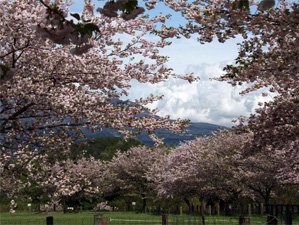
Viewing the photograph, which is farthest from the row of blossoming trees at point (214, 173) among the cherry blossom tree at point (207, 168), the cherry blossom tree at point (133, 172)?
the cherry blossom tree at point (133, 172)

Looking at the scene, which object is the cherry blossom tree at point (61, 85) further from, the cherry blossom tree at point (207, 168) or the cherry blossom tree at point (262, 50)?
the cherry blossom tree at point (207, 168)

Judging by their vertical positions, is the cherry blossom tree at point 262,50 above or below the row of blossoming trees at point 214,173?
above

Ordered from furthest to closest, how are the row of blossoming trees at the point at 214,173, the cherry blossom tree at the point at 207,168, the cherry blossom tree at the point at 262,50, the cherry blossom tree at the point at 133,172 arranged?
the cherry blossom tree at the point at 133,172 → the cherry blossom tree at the point at 207,168 → the row of blossoming trees at the point at 214,173 → the cherry blossom tree at the point at 262,50

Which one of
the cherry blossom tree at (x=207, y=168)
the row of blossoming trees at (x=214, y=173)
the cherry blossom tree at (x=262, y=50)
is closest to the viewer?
the cherry blossom tree at (x=262, y=50)

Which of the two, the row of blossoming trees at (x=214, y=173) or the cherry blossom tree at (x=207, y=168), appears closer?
the row of blossoming trees at (x=214, y=173)

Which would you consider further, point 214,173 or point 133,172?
point 133,172

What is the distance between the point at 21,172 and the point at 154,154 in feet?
157

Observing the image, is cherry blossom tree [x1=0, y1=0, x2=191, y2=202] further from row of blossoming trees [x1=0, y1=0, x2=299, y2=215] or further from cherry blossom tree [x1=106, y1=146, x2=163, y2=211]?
cherry blossom tree [x1=106, y1=146, x2=163, y2=211]

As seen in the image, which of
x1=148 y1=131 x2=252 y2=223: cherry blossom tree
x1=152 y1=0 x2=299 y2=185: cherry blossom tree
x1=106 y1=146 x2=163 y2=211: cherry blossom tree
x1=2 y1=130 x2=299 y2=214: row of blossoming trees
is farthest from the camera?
x1=106 y1=146 x2=163 y2=211: cherry blossom tree

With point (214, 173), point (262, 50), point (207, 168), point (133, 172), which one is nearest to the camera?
point (262, 50)

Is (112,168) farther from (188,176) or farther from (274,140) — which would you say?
(274,140)

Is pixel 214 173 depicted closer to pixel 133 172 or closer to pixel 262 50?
pixel 262 50

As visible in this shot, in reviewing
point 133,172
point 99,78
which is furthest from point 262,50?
point 133,172

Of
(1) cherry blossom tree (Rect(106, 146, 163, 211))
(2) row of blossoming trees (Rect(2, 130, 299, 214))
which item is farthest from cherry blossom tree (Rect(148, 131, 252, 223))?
(1) cherry blossom tree (Rect(106, 146, 163, 211))
